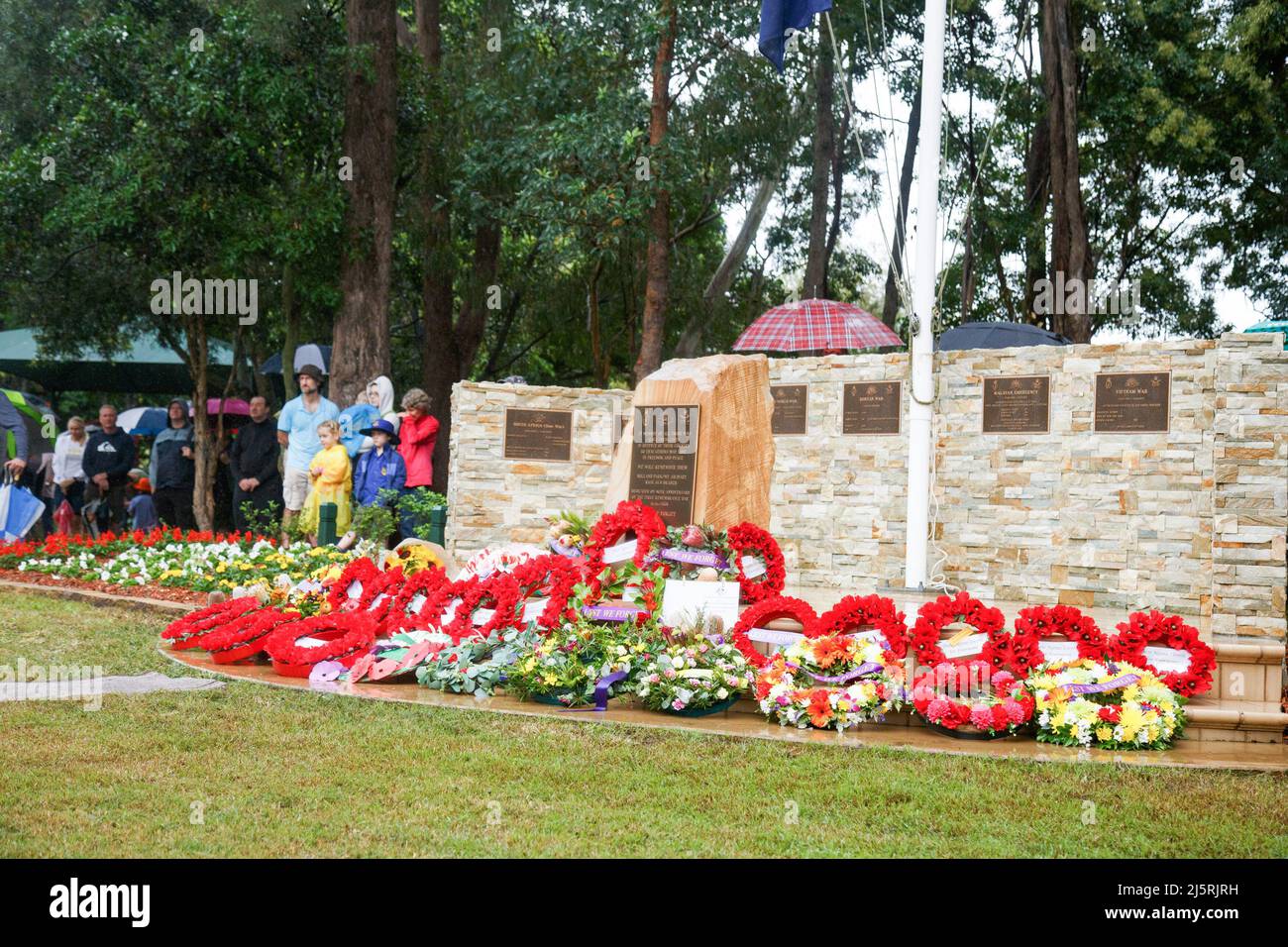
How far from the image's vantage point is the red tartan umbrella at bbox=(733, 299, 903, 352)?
15.3 metres

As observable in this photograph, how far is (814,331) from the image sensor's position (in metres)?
15.5

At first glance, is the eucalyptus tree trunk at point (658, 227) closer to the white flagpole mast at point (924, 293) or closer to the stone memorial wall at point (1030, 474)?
the stone memorial wall at point (1030, 474)

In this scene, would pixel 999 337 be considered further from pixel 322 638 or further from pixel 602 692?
pixel 322 638

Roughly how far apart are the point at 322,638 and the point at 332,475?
405cm

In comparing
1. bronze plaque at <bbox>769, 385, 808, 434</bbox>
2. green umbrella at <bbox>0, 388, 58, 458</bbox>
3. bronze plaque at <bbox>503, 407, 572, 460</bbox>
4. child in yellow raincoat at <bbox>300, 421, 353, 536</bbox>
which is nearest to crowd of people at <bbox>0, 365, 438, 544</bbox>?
child in yellow raincoat at <bbox>300, 421, 353, 536</bbox>

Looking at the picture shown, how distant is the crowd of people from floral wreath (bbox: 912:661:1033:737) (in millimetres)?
6537

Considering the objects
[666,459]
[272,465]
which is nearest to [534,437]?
[272,465]

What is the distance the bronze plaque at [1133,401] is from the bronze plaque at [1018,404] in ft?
1.56

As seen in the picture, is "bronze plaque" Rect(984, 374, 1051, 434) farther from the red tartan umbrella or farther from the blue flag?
the blue flag

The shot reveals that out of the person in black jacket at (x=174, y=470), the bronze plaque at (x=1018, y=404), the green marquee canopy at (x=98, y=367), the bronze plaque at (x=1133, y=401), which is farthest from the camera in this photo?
the green marquee canopy at (x=98, y=367)

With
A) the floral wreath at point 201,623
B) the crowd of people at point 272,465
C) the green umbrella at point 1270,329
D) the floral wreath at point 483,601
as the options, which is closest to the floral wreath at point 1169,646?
the floral wreath at point 483,601

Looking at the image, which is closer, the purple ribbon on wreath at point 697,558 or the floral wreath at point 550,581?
the floral wreath at point 550,581

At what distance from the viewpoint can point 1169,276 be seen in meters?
24.3

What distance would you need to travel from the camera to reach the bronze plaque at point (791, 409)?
501 inches
